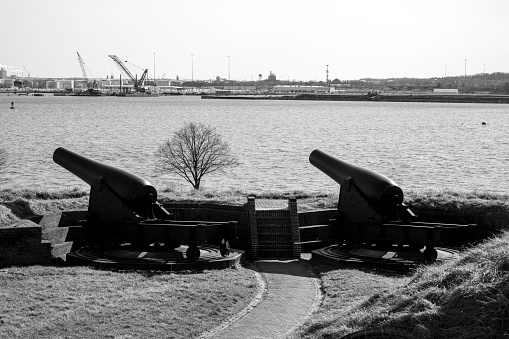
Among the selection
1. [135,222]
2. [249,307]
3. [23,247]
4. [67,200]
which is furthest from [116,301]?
[67,200]

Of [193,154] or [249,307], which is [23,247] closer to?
[249,307]

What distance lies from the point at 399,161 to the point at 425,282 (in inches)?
1950

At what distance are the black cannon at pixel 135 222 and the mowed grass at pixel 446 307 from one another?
14.7 feet

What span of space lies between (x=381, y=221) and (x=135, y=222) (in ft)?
14.8

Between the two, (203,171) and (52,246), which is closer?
(52,246)

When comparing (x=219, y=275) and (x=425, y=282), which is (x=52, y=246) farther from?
(x=425, y=282)

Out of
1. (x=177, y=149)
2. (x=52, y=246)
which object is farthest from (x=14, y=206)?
(x=177, y=149)

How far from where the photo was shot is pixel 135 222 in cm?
1623

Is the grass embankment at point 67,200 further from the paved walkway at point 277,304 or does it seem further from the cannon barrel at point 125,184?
the paved walkway at point 277,304

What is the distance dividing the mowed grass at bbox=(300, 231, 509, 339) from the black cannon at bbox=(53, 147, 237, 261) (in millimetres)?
4483

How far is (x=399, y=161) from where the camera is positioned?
59625 millimetres

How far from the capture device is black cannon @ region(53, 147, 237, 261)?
52.5 feet

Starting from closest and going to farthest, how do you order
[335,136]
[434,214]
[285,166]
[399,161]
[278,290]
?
[278,290], [434,214], [285,166], [399,161], [335,136]

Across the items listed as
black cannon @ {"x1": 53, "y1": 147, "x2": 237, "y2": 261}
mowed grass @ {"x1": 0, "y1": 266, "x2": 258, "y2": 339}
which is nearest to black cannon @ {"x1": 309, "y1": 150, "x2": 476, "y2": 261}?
black cannon @ {"x1": 53, "y1": 147, "x2": 237, "y2": 261}
